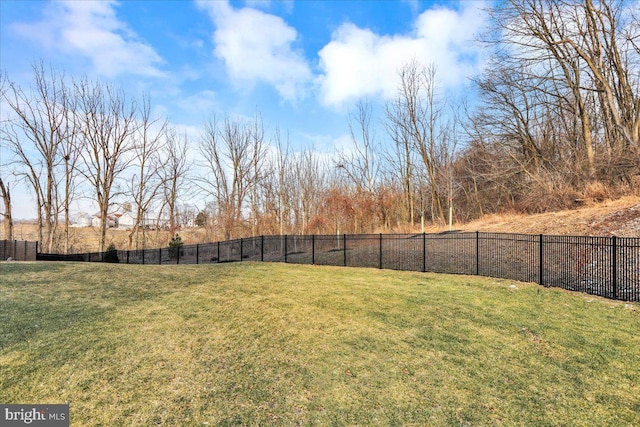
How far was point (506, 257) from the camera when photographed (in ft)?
37.1

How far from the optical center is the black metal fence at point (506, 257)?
26.7 feet

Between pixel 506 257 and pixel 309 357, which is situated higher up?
pixel 506 257

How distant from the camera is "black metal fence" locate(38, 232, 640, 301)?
815 cm

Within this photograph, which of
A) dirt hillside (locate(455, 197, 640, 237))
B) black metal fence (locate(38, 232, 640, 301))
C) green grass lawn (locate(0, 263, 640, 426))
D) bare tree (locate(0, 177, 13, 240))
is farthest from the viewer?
bare tree (locate(0, 177, 13, 240))

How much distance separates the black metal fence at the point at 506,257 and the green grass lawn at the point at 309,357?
1.62 meters

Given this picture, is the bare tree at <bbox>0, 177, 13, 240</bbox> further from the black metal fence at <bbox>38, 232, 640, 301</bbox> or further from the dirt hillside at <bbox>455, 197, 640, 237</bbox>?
the dirt hillside at <bbox>455, 197, 640, 237</bbox>

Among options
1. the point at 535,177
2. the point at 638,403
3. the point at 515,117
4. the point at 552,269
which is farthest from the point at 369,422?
the point at 515,117

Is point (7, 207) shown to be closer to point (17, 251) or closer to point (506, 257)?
point (17, 251)

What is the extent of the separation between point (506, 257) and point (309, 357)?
9.68m

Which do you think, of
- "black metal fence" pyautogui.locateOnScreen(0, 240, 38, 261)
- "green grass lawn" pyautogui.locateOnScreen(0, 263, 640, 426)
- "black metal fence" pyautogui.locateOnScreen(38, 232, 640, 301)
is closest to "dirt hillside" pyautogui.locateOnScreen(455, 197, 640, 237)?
"black metal fence" pyautogui.locateOnScreen(38, 232, 640, 301)

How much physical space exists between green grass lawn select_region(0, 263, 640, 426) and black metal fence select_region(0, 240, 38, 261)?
7.09m

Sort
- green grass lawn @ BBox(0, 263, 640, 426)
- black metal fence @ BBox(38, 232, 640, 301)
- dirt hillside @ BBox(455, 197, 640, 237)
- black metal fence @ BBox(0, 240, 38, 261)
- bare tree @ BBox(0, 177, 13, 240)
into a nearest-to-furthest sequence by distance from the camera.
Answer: green grass lawn @ BBox(0, 263, 640, 426)
black metal fence @ BBox(38, 232, 640, 301)
dirt hillside @ BBox(455, 197, 640, 237)
black metal fence @ BBox(0, 240, 38, 261)
bare tree @ BBox(0, 177, 13, 240)

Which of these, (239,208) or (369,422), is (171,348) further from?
(239,208)

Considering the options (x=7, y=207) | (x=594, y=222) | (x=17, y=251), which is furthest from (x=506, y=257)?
(x=7, y=207)
